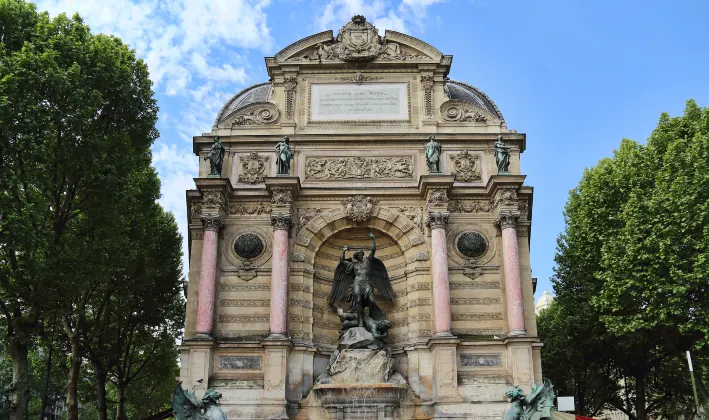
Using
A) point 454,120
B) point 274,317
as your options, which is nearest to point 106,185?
point 274,317

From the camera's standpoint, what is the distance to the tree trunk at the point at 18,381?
1604cm

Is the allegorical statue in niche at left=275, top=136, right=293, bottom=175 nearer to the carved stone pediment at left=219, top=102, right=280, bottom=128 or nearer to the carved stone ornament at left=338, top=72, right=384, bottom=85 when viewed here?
the carved stone pediment at left=219, top=102, right=280, bottom=128

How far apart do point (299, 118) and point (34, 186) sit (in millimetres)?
8834

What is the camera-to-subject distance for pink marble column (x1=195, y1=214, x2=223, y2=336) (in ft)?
61.7

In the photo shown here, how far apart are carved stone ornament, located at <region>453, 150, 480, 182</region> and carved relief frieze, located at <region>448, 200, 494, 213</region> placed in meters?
0.83

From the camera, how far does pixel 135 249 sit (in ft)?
68.7

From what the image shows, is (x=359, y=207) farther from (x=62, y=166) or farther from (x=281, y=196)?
(x=62, y=166)

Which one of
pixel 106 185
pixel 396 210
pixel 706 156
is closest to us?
pixel 106 185

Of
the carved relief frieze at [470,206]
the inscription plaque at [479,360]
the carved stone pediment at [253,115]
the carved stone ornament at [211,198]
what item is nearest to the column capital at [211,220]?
the carved stone ornament at [211,198]

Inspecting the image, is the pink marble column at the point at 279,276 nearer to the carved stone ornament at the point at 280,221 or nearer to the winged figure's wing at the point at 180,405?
the carved stone ornament at the point at 280,221

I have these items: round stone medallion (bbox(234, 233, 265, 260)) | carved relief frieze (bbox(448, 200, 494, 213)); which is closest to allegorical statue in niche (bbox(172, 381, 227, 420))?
round stone medallion (bbox(234, 233, 265, 260))

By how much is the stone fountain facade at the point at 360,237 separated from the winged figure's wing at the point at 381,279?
1.09ft

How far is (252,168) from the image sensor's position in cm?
2141

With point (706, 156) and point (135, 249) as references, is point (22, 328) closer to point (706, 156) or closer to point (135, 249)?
point (135, 249)
